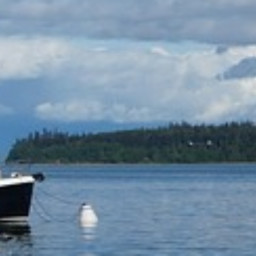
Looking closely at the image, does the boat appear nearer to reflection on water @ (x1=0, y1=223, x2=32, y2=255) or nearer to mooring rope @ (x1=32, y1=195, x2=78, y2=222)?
reflection on water @ (x1=0, y1=223, x2=32, y2=255)

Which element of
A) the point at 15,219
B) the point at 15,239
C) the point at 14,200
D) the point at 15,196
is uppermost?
the point at 15,196

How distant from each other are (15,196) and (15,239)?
5281 mm

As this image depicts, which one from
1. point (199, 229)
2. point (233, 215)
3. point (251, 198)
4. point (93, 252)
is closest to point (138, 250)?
point (93, 252)

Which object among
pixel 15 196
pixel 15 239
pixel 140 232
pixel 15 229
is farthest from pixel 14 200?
pixel 140 232

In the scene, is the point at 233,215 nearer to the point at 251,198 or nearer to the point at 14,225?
the point at 14,225

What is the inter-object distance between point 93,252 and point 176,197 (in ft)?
182

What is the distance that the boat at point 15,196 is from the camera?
61.5 m

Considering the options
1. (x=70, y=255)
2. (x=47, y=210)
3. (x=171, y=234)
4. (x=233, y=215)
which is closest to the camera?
(x=70, y=255)

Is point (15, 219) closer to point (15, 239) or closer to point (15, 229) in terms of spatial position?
point (15, 229)

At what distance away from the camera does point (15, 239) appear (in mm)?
57062

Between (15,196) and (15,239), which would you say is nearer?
(15,239)

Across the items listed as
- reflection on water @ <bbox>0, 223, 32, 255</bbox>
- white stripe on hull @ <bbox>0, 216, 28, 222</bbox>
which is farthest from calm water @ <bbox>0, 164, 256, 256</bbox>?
white stripe on hull @ <bbox>0, 216, 28, 222</bbox>

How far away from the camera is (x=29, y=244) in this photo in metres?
54.9

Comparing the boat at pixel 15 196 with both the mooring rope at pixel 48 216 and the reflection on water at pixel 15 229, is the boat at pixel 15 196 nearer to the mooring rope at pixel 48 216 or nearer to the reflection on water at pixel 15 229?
the reflection on water at pixel 15 229
